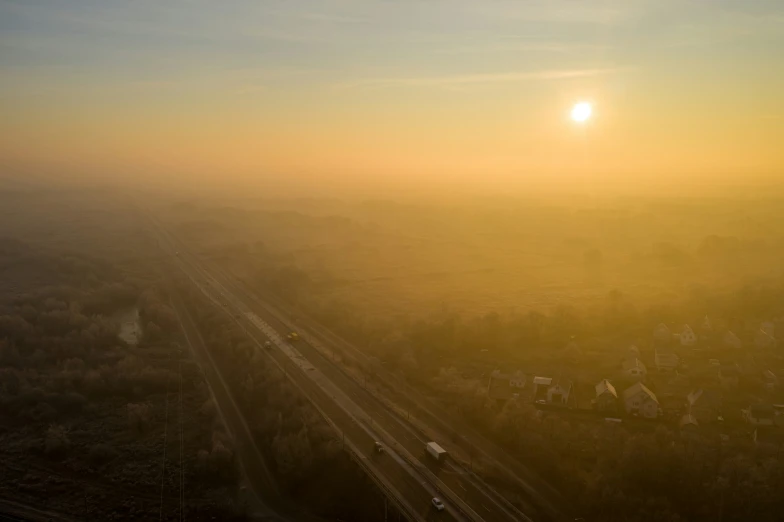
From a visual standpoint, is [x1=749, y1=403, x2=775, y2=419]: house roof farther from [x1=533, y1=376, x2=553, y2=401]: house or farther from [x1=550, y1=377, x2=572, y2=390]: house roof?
[x1=533, y1=376, x2=553, y2=401]: house

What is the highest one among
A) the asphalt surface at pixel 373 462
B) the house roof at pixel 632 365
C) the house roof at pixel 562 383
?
the house roof at pixel 632 365

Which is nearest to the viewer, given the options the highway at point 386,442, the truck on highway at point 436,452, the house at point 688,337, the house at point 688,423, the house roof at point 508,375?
the highway at point 386,442

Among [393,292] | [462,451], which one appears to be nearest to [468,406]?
[462,451]

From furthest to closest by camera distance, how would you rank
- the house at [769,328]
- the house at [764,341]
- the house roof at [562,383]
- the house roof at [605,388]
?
the house at [769,328] → the house at [764,341] → the house roof at [562,383] → the house roof at [605,388]

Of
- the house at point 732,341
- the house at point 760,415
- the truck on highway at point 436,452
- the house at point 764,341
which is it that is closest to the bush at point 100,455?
the truck on highway at point 436,452

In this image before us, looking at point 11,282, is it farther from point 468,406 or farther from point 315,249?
point 468,406

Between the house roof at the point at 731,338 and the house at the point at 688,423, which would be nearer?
the house at the point at 688,423

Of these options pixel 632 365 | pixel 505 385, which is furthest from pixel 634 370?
pixel 505 385

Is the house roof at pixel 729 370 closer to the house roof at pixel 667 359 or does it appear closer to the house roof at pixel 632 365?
the house roof at pixel 667 359
